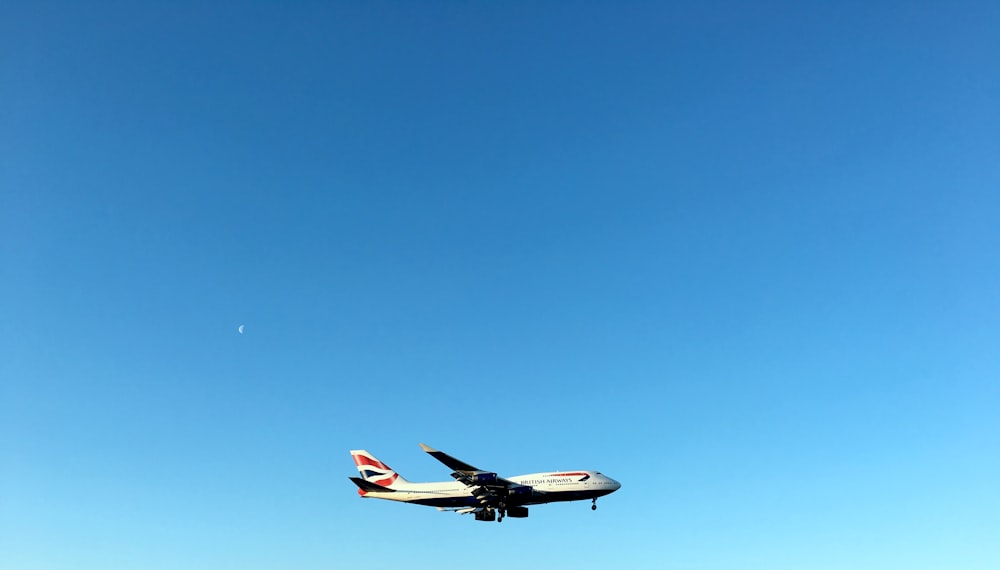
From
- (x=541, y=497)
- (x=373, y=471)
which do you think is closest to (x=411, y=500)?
(x=373, y=471)

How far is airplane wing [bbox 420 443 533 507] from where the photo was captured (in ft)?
337

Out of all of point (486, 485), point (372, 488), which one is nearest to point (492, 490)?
point (486, 485)

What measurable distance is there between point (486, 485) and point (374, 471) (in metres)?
31.7

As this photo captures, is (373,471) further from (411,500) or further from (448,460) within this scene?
(448,460)

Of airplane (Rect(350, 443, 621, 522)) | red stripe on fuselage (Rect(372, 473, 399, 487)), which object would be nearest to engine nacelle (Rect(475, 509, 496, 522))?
airplane (Rect(350, 443, 621, 522))

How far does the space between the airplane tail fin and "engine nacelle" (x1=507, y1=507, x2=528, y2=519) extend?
22147 millimetres

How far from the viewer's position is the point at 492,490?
351ft

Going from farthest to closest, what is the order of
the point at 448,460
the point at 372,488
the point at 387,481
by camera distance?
the point at 387,481, the point at 372,488, the point at 448,460

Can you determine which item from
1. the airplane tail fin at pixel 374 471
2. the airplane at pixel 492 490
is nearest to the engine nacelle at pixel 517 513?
the airplane at pixel 492 490

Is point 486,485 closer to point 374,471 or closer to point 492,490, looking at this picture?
point 492,490

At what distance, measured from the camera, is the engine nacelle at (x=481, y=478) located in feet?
343

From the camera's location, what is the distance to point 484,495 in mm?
107625

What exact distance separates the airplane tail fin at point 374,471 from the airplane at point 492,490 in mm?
4090

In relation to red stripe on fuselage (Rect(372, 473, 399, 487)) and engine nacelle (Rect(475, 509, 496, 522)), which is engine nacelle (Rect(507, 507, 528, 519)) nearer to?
engine nacelle (Rect(475, 509, 496, 522))
